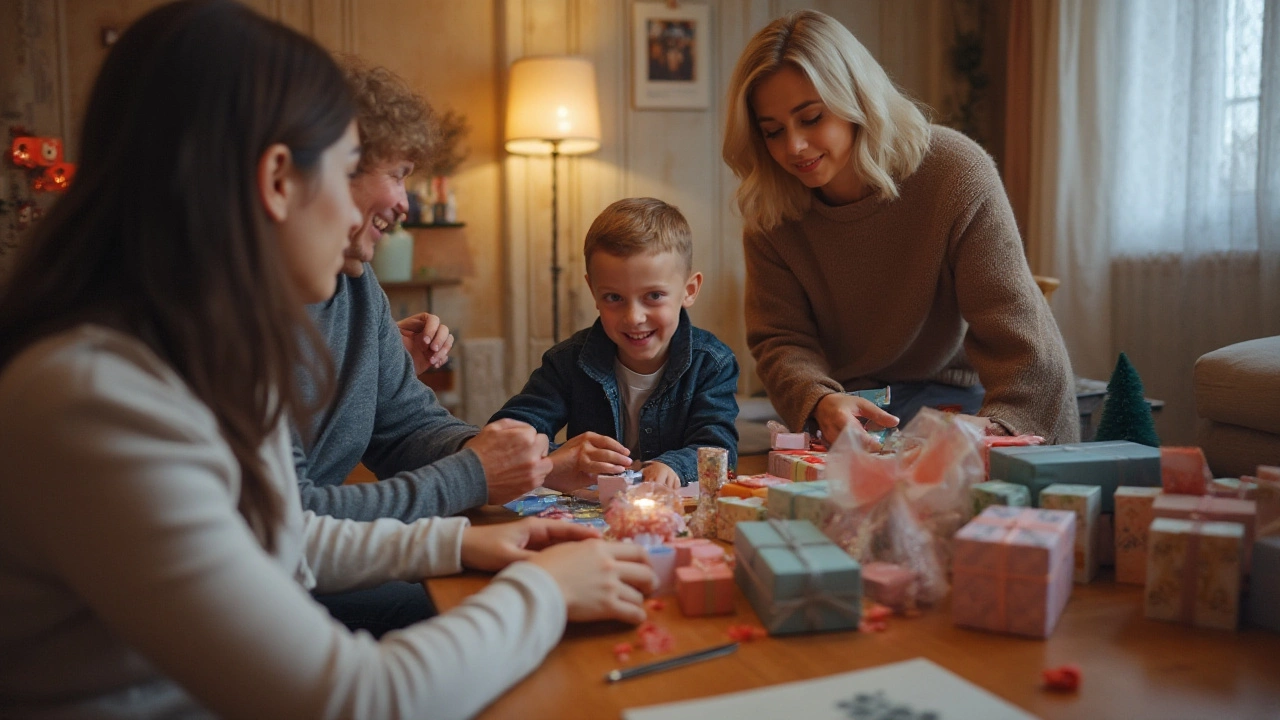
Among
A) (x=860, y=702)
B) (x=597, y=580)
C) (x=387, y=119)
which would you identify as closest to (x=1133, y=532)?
(x=860, y=702)

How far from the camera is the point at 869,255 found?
7.13 feet

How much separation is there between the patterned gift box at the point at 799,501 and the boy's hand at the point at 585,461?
36 cm

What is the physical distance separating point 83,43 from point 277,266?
14.1 ft

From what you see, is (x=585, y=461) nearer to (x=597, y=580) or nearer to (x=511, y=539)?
(x=511, y=539)

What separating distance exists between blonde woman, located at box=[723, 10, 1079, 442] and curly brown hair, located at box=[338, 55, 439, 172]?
2.71ft

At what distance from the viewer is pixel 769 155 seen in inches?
87.0

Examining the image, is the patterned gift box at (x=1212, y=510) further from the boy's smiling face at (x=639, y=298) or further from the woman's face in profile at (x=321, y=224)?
the boy's smiling face at (x=639, y=298)

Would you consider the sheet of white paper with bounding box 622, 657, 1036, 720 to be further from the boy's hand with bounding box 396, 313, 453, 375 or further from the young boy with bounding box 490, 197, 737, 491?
the boy's hand with bounding box 396, 313, 453, 375

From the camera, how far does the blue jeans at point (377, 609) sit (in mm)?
1383

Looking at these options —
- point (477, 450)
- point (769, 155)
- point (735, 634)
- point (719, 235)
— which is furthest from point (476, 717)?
point (719, 235)

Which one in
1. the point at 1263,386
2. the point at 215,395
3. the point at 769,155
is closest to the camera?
the point at 215,395

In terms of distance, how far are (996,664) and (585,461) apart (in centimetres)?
73

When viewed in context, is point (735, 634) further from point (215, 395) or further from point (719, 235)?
point (719, 235)

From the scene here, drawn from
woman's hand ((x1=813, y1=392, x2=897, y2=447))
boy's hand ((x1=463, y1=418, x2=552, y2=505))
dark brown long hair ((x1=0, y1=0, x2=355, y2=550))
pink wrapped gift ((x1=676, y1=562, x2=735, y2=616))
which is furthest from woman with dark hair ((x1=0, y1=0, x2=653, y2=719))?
woman's hand ((x1=813, y1=392, x2=897, y2=447))
